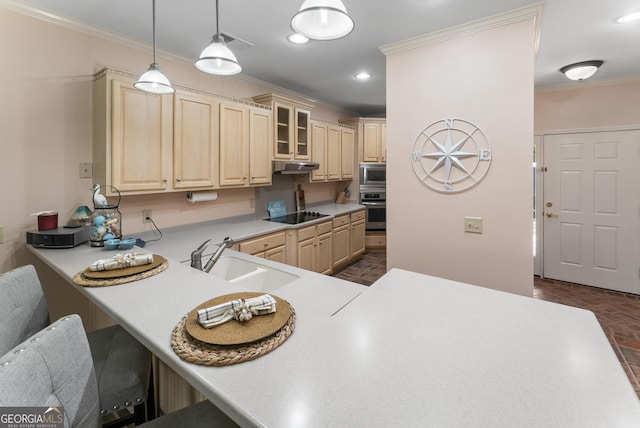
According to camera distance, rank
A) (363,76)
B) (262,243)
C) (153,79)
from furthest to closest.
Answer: (363,76) → (262,243) → (153,79)

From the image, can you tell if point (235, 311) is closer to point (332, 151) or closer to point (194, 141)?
point (194, 141)

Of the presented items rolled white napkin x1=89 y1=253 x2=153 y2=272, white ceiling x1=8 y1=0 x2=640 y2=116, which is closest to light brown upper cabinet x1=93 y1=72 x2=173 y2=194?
white ceiling x1=8 y1=0 x2=640 y2=116

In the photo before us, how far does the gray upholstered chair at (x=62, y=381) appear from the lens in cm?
69

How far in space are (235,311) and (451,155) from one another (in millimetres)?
2113

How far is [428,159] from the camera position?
8.38ft

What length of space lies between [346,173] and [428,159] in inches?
106

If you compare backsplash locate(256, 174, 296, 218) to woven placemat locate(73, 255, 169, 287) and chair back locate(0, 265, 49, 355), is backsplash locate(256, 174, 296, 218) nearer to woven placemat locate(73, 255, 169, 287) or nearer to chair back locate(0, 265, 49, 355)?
woven placemat locate(73, 255, 169, 287)

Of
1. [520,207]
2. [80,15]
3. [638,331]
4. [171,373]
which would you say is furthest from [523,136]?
[80,15]

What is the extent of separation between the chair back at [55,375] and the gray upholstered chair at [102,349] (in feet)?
0.96

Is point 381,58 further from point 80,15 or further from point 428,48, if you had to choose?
point 80,15

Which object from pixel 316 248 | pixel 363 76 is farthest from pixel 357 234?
pixel 363 76

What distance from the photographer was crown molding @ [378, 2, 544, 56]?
6.97 feet

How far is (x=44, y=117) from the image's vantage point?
224 centimetres

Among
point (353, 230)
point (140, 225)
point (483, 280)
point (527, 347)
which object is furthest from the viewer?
point (353, 230)
